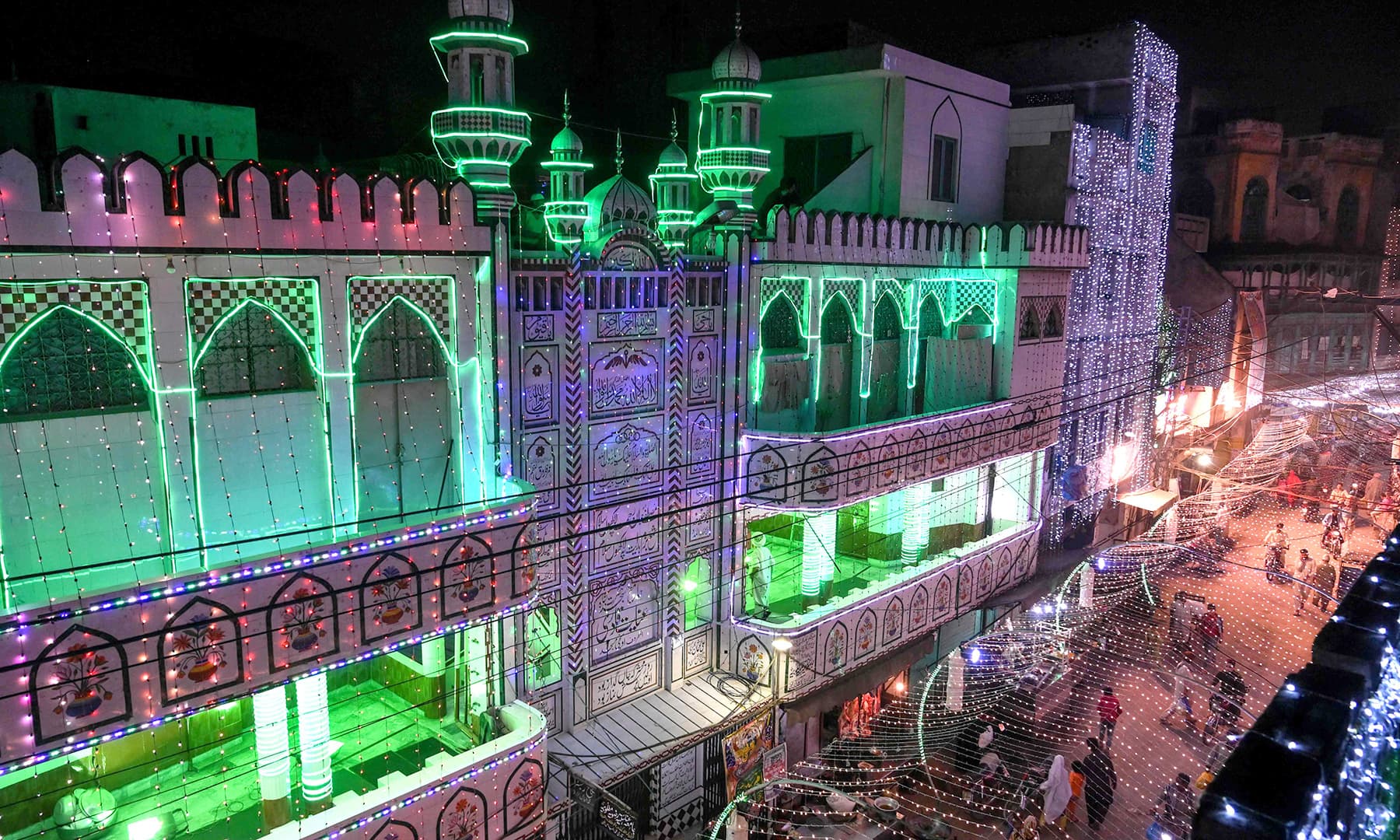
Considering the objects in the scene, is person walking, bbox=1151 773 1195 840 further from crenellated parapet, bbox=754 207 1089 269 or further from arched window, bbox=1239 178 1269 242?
arched window, bbox=1239 178 1269 242

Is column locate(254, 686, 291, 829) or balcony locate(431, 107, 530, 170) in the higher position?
balcony locate(431, 107, 530, 170)

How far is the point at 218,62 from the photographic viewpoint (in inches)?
601

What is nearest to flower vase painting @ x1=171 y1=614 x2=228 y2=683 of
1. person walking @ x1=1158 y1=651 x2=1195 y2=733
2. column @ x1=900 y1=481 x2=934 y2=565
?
column @ x1=900 y1=481 x2=934 y2=565

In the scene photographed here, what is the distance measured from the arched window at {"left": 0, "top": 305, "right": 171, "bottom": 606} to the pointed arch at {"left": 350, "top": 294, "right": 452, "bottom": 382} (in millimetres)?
2183

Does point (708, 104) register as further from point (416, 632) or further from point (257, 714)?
point (257, 714)

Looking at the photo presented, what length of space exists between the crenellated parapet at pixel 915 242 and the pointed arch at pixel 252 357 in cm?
681

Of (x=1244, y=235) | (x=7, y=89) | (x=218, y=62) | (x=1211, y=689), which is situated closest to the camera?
(x=7, y=89)

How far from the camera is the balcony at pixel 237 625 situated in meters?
7.11

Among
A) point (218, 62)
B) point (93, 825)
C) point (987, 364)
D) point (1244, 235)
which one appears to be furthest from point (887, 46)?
point (1244, 235)

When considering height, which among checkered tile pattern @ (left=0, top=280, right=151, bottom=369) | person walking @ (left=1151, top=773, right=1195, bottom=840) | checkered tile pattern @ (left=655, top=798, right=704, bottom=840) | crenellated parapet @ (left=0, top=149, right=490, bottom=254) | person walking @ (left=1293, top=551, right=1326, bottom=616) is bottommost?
checkered tile pattern @ (left=655, top=798, right=704, bottom=840)

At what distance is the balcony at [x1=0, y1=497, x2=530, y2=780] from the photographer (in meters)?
7.11

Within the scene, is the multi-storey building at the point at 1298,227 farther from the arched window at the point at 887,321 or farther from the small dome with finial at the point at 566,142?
the small dome with finial at the point at 566,142

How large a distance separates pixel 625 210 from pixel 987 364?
877 cm

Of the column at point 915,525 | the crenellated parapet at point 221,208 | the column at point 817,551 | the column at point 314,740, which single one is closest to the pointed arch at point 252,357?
the crenellated parapet at point 221,208
